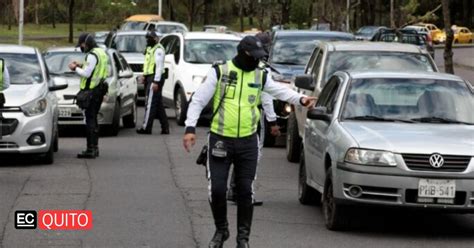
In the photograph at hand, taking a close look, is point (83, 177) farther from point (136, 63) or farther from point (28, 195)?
point (136, 63)

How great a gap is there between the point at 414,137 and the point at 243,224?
207 centimetres

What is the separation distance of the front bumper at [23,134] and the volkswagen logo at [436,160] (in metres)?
6.93

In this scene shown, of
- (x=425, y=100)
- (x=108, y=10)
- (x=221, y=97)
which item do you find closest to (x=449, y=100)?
(x=425, y=100)

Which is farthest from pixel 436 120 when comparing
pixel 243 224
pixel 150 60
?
pixel 150 60

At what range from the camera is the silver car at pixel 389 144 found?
400 inches

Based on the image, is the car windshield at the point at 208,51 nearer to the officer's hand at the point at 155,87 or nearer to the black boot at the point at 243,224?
the officer's hand at the point at 155,87

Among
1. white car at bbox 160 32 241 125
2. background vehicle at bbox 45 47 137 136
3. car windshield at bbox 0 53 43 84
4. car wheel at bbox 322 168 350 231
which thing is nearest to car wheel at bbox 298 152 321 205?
car wheel at bbox 322 168 350 231

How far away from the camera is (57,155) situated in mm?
17266

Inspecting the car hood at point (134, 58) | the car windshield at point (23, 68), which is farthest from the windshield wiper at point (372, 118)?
the car hood at point (134, 58)

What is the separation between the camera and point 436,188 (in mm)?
10117

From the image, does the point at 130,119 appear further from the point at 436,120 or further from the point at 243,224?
the point at 243,224

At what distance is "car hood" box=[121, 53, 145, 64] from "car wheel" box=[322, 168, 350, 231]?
1870cm

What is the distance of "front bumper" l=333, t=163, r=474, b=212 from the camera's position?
10117 mm

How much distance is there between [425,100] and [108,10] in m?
78.2
